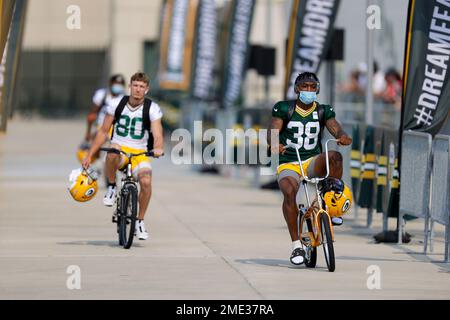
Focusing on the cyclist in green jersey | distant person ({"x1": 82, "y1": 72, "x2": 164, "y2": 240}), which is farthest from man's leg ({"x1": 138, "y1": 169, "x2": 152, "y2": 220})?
the cyclist in green jersey

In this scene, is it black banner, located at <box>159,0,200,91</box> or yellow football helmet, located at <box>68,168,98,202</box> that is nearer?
A: yellow football helmet, located at <box>68,168,98,202</box>

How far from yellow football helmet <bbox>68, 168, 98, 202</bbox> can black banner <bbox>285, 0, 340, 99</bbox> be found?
7413mm

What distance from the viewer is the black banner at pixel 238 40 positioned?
2939 centimetres

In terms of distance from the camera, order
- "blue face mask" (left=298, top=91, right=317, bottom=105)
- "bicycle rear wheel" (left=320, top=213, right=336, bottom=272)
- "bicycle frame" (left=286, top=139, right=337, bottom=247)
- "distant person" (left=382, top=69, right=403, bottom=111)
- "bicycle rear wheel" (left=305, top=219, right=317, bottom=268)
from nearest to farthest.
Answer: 1. "bicycle rear wheel" (left=320, top=213, right=336, bottom=272)
2. "bicycle frame" (left=286, top=139, right=337, bottom=247)
3. "bicycle rear wheel" (left=305, top=219, right=317, bottom=268)
4. "blue face mask" (left=298, top=91, right=317, bottom=105)
5. "distant person" (left=382, top=69, right=403, bottom=111)

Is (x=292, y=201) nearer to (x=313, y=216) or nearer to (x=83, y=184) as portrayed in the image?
(x=313, y=216)

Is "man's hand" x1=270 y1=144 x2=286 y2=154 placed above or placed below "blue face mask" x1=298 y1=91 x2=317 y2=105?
below

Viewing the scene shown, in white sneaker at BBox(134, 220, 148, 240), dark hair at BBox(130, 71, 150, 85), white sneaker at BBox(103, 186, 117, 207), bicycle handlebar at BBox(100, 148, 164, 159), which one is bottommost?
white sneaker at BBox(134, 220, 148, 240)

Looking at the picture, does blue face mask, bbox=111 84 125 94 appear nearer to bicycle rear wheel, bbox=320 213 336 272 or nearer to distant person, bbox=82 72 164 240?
distant person, bbox=82 72 164 240

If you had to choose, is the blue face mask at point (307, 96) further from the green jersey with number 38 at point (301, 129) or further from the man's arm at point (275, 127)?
the man's arm at point (275, 127)

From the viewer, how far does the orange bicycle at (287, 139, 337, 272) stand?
12.8m

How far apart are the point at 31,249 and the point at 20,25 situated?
27.7 feet

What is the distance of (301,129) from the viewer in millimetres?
13430

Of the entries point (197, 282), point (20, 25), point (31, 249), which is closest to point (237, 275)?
point (197, 282)

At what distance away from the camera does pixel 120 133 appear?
15.5 m
